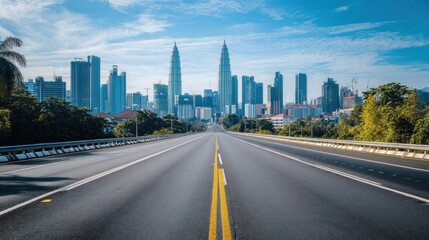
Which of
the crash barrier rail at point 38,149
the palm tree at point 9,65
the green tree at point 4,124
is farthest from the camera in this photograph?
the green tree at point 4,124

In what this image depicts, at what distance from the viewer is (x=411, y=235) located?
5.65m

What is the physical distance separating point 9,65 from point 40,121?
20.5m

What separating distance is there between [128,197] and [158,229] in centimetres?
318

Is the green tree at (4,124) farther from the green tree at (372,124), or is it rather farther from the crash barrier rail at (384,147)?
the green tree at (372,124)

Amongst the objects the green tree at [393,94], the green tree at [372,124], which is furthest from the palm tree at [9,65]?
the green tree at [393,94]

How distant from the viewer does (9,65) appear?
30.3 meters

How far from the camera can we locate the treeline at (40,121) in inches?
1725

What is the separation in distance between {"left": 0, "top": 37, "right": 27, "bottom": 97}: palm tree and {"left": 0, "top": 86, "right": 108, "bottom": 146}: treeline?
7491mm

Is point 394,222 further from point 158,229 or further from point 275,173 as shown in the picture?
point 275,173

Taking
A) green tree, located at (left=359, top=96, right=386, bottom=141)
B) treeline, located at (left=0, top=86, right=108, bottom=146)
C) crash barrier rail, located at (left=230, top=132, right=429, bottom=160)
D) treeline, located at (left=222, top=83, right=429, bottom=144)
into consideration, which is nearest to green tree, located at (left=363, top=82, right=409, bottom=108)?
treeline, located at (left=222, top=83, right=429, bottom=144)

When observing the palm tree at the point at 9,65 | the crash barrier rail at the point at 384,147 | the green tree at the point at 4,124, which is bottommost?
the crash barrier rail at the point at 384,147

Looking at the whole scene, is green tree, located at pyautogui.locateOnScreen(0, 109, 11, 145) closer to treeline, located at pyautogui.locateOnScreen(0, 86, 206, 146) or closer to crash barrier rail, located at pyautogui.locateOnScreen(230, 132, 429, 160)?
treeline, located at pyautogui.locateOnScreen(0, 86, 206, 146)

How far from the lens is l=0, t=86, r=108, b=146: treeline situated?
43812mm

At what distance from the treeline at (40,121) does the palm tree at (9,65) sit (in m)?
7.49
